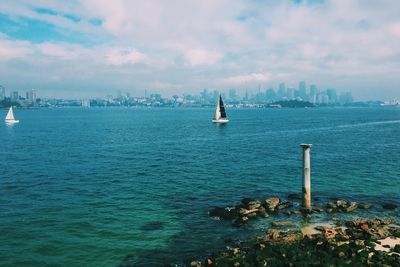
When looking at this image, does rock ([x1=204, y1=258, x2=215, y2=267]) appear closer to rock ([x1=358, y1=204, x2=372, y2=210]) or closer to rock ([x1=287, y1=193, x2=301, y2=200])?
rock ([x1=287, y1=193, x2=301, y2=200])

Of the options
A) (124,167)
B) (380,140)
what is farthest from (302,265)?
(380,140)

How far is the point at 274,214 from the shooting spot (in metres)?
41.2

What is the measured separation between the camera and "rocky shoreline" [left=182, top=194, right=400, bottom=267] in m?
28.0

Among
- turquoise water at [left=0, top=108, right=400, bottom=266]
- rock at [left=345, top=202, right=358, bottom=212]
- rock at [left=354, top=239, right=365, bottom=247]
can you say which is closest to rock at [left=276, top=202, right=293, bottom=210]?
turquoise water at [left=0, top=108, right=400, bottom=266]

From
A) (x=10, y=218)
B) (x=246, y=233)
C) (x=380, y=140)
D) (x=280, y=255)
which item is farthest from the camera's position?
(x=380, y=140)

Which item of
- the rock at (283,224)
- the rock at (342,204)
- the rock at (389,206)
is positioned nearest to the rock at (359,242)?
the rock at (283,224)

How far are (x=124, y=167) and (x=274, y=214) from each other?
35.4m

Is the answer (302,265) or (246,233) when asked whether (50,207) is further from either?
(302,265)

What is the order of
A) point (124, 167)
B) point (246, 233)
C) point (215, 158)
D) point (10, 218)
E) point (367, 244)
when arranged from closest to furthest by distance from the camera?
point (367, 244) → point (246, 233) → point (10, 218) → point (124, 167) → point (215, 158)

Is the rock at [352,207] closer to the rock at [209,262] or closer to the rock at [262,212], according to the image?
the rock at [262,212]

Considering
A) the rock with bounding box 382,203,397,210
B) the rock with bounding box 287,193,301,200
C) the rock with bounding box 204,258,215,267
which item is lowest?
the rock with bounding box 204,258,215,267

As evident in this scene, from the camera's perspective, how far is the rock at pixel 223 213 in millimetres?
40250

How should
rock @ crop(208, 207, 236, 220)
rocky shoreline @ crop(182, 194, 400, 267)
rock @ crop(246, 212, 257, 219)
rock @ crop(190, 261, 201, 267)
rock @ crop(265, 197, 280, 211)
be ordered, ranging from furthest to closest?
1. rock @ crop(265, 197, 280, 211)
2. rock @ crop(208, 207, 236, 220)
3. rock @ crop(246, 212, 257, 219)
4. rock @ crop(190, 261, 201, 267)
5. rocky shoreline @ crop(182, 194, 400, 267)

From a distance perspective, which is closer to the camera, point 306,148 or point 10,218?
point 10,218
